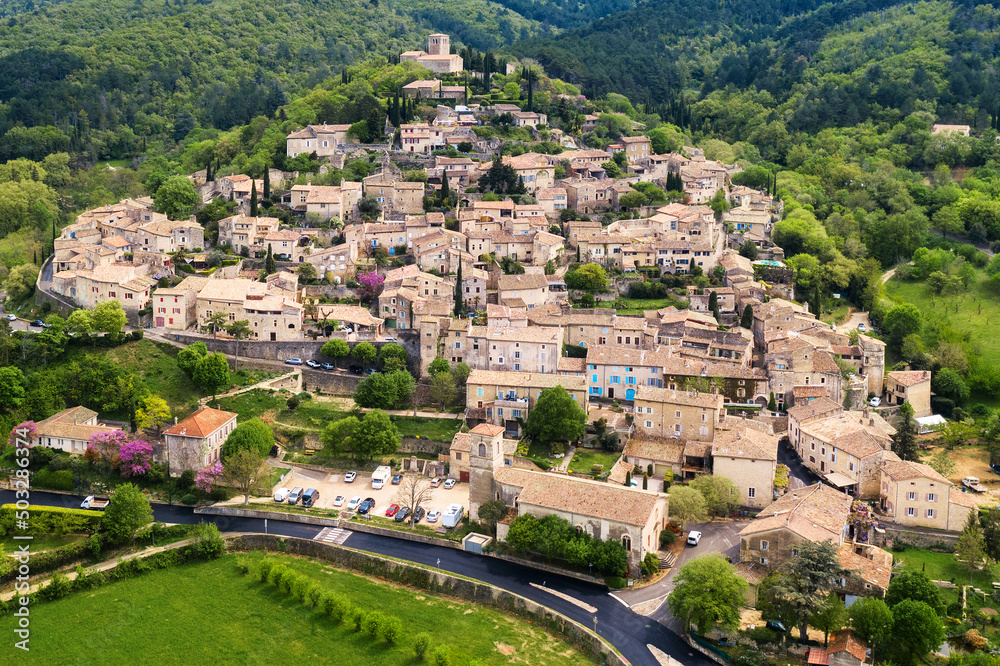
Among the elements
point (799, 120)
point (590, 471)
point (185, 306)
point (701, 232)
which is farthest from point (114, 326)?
point (799, 120)

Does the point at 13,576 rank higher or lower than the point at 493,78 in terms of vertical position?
lower

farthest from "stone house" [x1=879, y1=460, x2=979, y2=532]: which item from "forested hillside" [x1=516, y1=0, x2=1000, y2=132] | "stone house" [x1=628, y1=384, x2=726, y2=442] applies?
"forested hillside" [x1=516, y1=0, x2=1000, y2=132]

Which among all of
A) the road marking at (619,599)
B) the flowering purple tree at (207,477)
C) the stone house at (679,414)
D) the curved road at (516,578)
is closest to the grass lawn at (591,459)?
the stone house at (679,414)

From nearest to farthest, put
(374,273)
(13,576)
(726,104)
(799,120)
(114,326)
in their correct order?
1. (13,576)
2. (114,326)
3. (374,273)
4. (799,120)
5. (726,104)

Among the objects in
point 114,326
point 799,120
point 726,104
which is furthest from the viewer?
point 726,104

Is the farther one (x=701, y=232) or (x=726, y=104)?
(x=726, y=104)

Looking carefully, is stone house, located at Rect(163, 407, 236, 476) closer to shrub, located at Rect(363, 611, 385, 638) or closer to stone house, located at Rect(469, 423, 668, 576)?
stone house, located at Rect(469, 423, 668, 576)

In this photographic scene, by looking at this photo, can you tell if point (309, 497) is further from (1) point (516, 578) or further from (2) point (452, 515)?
(1) point (516, 578)

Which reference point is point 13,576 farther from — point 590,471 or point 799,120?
point 799,120
